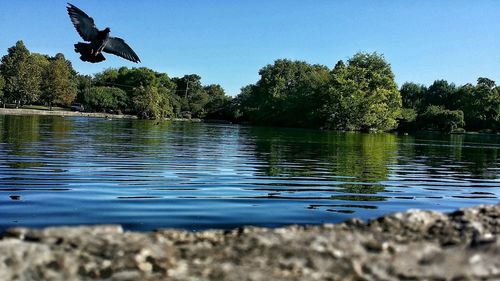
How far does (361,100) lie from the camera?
9962 centimetres

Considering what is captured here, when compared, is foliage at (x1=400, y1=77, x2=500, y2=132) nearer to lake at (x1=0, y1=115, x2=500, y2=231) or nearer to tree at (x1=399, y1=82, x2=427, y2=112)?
tree at (x1=399, y1=82, x2=427, y2=112)

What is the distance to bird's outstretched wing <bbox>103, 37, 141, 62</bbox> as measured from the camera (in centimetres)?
1003

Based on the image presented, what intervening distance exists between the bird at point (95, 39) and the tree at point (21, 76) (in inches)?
4955

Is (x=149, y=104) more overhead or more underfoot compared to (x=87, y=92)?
more underfoot

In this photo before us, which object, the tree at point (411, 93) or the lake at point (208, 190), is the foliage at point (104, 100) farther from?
the lake at point (208, 190)

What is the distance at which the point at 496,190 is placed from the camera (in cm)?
1555

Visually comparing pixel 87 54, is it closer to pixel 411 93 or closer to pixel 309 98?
pixel 309 98

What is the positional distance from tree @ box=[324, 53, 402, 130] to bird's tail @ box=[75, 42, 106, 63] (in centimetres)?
9271

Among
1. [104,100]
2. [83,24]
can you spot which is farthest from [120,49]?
[104,100]

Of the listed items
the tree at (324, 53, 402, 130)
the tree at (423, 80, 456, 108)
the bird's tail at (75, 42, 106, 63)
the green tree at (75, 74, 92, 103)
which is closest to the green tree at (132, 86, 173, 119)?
the green tree at (75, 74, 92, 103)

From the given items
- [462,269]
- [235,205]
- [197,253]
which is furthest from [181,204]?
[462,269]

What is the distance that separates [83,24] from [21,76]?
127636 mm

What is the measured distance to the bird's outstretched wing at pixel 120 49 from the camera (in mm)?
10030

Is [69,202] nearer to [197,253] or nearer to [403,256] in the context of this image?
[197,253]
